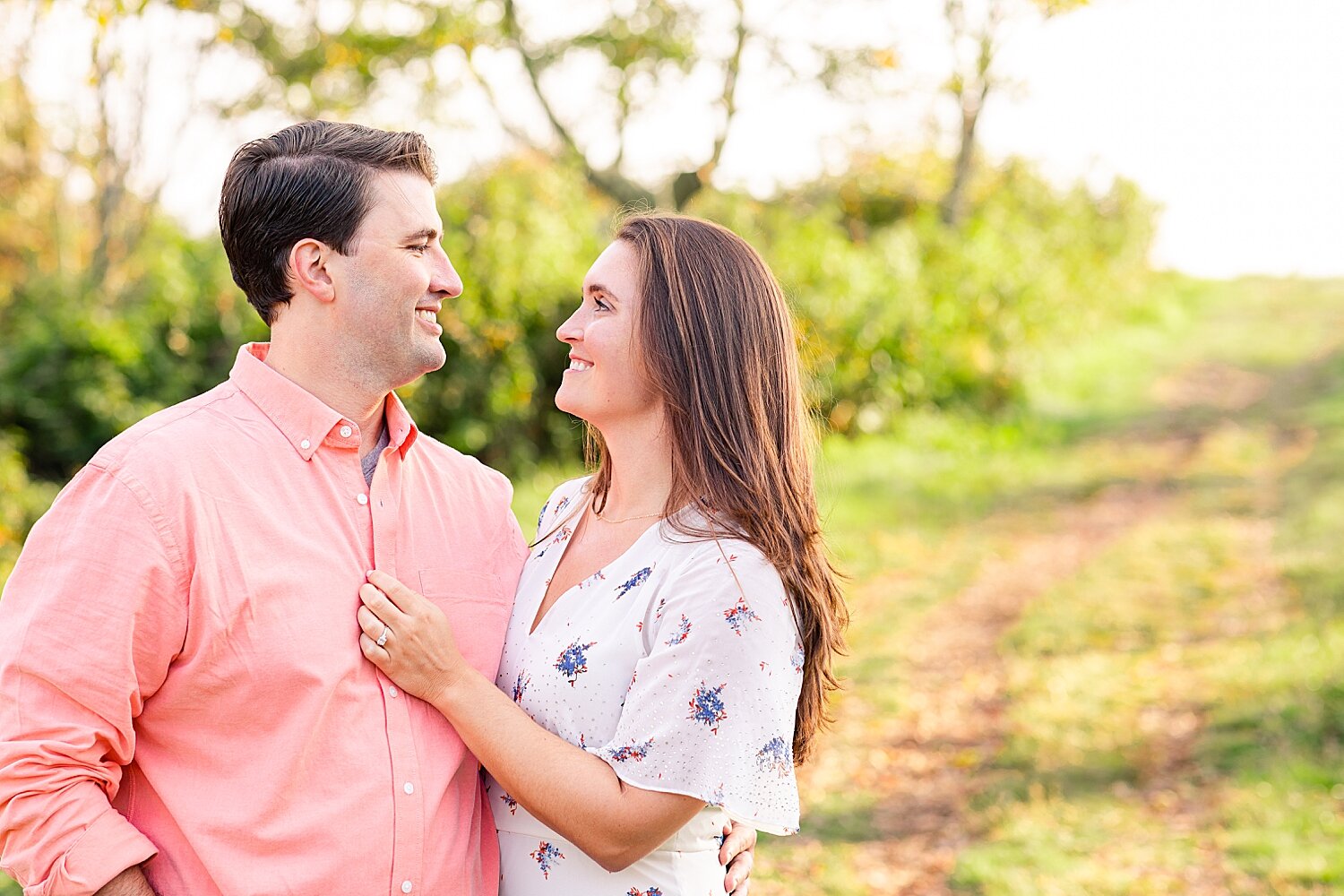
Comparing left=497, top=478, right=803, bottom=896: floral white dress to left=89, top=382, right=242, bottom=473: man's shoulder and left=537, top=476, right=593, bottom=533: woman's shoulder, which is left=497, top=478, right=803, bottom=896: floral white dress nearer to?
left=537, top=476, right=593, bottom=533: woman's shoulder

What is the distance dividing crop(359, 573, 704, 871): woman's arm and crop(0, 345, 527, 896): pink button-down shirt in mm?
47

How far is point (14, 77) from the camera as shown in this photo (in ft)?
33.4

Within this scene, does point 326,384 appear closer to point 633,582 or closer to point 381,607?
point 381,607

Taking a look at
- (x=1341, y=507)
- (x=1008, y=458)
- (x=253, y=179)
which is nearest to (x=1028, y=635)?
(x=1341, y=507)

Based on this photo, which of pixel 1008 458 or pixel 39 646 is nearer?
pixel 39 646

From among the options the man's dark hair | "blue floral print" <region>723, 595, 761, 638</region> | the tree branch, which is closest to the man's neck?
the man's dark hair

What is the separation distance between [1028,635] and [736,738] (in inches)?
261

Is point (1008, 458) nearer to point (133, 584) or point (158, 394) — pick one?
point (158, 394)

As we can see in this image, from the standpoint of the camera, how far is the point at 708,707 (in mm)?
2232

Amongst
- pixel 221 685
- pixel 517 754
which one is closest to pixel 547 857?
pixel 517 754

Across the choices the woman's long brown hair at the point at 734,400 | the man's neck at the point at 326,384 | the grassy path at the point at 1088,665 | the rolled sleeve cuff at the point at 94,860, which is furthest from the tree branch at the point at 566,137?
the rolled sleeve cuff at the point at 94,860

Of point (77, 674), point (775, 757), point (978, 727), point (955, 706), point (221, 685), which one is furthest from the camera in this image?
point (955, 706)

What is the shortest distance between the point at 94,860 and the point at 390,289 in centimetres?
111

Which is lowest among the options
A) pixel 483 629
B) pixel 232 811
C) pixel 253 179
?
pixel 232 811
